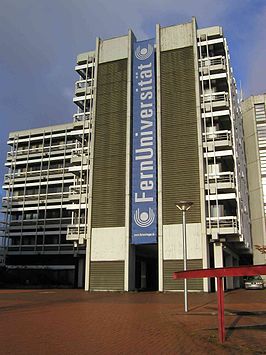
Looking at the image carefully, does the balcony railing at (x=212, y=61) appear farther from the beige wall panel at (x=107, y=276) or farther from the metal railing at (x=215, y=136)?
the beige wall panel at (x=107, y=276)

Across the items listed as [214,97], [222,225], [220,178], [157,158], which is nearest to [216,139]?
[220,178]

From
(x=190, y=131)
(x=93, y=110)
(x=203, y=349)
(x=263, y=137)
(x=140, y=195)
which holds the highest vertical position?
(x=263, y=137)

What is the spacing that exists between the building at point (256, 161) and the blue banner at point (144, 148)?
28.7 m

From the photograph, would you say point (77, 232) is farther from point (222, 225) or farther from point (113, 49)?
point (113, 49)

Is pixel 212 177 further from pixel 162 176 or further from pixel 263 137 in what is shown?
pixel 263 137

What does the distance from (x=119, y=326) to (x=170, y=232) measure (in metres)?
24.9

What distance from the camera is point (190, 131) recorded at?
39.3 metres

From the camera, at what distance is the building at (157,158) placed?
123 ft

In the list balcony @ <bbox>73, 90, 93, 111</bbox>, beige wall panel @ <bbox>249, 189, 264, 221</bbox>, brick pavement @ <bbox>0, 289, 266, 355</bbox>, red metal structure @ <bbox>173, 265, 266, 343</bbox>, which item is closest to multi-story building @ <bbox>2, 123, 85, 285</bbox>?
balcony @ <bbox>73, 90, 93, 111</bbox>

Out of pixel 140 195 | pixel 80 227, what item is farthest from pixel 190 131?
pixel 80 227

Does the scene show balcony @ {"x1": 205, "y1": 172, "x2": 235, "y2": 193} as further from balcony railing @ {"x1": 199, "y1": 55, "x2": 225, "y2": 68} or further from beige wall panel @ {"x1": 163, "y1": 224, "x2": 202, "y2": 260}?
balcony railing @ {"x1": 199, "y1": 55, "x2": 225, "y2": 68}

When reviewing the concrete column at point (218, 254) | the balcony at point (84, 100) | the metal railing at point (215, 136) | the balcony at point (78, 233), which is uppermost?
the balcony at point (84, 100)

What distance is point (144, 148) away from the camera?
133 ft

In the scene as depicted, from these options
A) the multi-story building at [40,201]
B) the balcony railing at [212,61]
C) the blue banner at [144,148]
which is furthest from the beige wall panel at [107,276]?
the multi-story building at [40,201]
